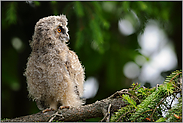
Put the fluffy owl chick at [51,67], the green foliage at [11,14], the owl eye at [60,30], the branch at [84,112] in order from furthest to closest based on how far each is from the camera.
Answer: the green foliage at [11,14]
the owl eye at [60,30]
the fluffy owl chick at [51,67]
the branch at [84,112]

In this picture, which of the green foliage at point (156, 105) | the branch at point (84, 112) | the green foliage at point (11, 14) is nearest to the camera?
the green foliage at point (156, 105)

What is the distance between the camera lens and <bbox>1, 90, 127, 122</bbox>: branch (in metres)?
1.87

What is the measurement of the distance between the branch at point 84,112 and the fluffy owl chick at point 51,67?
0.24m

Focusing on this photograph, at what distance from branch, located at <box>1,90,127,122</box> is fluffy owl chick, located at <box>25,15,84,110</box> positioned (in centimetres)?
24

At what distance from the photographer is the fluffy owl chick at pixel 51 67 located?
7.26 feet

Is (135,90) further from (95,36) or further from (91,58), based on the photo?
(91,58)

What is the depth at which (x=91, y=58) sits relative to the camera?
345 cm

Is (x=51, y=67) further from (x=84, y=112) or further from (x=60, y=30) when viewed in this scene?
(x=84, y=112)

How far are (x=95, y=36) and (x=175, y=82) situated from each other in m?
1.45

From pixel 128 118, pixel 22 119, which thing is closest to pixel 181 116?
pixel 128 118

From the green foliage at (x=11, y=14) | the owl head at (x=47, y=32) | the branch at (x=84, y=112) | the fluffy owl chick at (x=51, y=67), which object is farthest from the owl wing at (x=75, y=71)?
the green foliage at (x=11, y=14)

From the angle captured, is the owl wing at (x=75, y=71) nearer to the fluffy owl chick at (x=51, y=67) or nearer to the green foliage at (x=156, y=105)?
the fluffy owl chick at (x=51, y=67)

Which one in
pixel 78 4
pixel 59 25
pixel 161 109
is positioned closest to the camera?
pixel 161 109

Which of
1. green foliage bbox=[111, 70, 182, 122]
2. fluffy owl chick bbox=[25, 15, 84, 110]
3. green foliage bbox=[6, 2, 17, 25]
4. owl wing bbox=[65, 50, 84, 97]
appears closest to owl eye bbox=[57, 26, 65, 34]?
fluffy owl chick bbox=[25, 15, 84, 110]
